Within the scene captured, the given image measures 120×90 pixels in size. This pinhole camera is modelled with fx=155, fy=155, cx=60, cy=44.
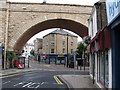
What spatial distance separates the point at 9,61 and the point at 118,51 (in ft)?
62.4

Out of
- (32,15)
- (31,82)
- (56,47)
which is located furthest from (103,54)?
(56,47)

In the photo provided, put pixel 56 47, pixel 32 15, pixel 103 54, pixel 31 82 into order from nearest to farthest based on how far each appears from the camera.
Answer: pixel 103 54
pixel 31 82
pixel 32 15
pixel 56 47

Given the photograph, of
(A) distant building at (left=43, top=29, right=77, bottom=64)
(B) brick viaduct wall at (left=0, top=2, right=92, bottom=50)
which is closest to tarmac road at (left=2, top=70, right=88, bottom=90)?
(B) brick viaduct wall at (left=0, top=2, right=92, bottom=50)

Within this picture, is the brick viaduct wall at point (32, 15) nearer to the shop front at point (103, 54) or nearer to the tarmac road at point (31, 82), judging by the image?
the tarmac road at point (31, 82)

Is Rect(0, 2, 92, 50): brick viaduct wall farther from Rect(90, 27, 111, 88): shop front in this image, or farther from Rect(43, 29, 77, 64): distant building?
Rect(43, 29, 77, 64): distant building

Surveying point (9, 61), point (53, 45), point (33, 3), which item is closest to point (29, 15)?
point (33, 3)

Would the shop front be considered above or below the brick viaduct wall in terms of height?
below

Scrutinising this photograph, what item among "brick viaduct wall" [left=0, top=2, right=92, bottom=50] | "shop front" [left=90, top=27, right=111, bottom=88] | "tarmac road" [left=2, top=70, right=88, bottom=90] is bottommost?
"tarmac road" [left=2, top=70, right=88, bottom=90]

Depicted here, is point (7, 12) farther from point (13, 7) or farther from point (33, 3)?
point (33, 3)

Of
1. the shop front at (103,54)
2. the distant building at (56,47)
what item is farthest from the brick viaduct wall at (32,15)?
the distant building at (56,47)

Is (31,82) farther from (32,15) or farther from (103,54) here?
(32,15)

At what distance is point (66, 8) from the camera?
73.7 ft

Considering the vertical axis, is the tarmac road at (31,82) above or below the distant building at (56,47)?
below

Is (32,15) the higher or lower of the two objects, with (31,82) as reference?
higher
